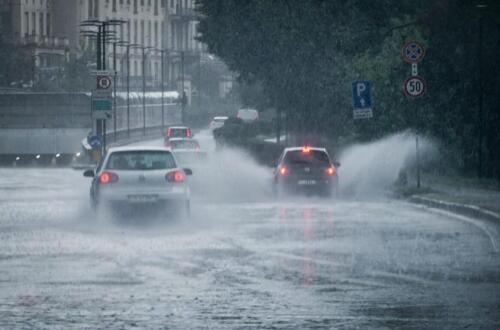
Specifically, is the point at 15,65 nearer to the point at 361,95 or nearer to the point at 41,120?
the point at 41,120

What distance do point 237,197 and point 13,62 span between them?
367 feet

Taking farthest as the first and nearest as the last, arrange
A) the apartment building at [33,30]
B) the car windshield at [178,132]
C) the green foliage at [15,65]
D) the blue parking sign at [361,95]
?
the apartment building at [33,30] < the green foliage at [15,65] < the car windshield at [178,132] < the blue parking sign at [361,95]

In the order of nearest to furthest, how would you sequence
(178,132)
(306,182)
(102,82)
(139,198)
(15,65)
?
(139,198) < (306,182) < (102,82) < (178,132) < (15,65)

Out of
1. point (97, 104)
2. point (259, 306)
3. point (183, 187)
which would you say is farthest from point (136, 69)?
point (259, 306)

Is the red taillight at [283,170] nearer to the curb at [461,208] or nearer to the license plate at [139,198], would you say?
the curb at [461,208]

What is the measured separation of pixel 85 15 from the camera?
551 ft

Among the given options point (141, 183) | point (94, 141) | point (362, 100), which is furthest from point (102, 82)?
point (141, 183)

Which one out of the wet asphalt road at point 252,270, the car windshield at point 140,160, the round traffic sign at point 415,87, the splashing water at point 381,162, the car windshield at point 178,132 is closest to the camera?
the wet asphalt road at point 252,270

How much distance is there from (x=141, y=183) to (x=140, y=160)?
2.03 feet

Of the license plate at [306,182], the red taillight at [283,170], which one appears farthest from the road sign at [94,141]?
the license plate at [306,182]

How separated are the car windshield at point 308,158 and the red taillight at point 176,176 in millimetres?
12622

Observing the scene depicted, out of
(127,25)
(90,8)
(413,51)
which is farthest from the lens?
(127,25)

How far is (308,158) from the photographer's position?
42.5 m

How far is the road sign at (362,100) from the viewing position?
1892 inches
